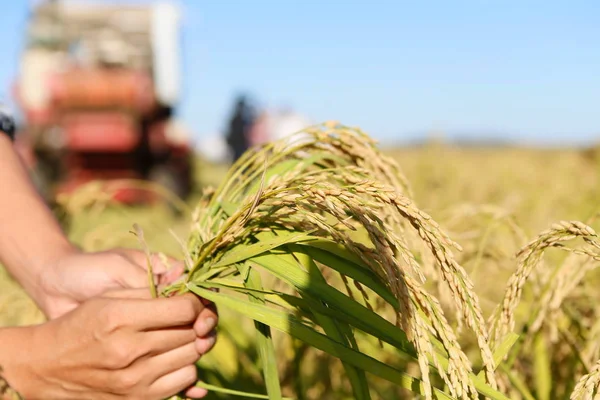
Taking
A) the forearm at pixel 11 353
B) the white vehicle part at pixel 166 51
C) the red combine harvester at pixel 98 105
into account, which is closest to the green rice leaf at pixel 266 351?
the forearm at pixel 11 353

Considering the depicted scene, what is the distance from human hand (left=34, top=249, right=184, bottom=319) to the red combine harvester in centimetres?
622

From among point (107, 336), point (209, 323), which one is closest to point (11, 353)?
point (107, 336)

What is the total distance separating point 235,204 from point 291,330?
300 mm

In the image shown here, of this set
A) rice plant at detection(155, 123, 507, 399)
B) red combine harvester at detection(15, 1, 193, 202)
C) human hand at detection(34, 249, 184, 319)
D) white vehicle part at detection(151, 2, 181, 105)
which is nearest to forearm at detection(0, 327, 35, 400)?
human hand at detection(34, 249, 184, 319)

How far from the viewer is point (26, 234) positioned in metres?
1.33

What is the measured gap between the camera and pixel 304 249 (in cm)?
101

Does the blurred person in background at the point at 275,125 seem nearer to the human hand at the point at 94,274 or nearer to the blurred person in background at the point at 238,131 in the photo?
the blurred person in background at the point at 238,131

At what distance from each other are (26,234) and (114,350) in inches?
16.4

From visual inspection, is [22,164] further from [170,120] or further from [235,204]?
[170,120]

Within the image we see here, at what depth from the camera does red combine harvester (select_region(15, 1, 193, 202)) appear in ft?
25.3

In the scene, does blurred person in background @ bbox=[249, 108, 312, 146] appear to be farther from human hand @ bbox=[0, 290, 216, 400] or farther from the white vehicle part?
human hand @ bbox=[0, 290, 216, 400]

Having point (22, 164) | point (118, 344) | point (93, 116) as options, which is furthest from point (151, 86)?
point (118, 344)

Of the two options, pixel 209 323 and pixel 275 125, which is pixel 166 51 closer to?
pixel 275 125

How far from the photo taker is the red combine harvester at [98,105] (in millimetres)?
7715
